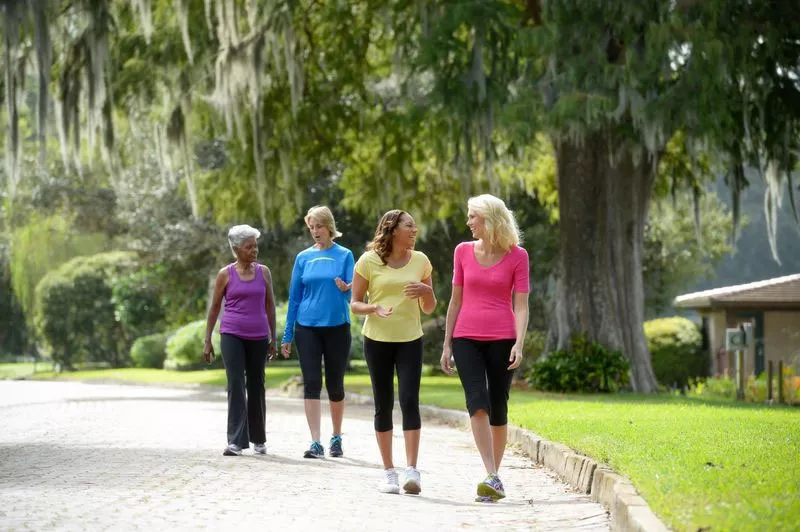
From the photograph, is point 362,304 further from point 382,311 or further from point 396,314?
point 396,314

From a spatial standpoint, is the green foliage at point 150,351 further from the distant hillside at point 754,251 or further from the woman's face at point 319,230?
the distant hillside at point 754,251

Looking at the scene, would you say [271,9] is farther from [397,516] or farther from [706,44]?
[397,516]

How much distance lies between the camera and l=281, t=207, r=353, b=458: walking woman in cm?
1266

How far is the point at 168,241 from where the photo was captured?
153 feet

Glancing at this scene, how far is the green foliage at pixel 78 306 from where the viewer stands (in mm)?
49969

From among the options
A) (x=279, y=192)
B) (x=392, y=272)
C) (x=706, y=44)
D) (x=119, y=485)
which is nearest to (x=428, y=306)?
(x=392, y=272)

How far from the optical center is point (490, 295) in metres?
9.95

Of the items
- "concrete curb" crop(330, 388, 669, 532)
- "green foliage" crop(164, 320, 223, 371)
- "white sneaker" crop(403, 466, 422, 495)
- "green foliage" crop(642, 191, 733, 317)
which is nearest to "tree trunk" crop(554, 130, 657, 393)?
"concrete curb" crop(330, 388, 669, 532)

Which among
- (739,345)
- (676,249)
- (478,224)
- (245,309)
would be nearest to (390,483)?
(478,224)

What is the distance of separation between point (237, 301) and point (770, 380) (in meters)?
15.0

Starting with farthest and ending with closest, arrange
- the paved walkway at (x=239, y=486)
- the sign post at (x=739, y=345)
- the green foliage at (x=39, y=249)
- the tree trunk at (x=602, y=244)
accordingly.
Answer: the green foliage at (x=39, y=249)
the sign post at (x=739, y=345)
the tree trunk at (x=602, y=244)
the paved walkway at (x=239, y=486)

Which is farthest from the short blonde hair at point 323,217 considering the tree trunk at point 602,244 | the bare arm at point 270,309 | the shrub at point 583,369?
the tree trunk at point 602,244

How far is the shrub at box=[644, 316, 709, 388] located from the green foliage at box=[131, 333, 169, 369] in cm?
1839

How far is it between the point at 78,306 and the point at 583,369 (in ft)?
98.9
